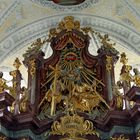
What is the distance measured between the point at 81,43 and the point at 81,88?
1.53 metres

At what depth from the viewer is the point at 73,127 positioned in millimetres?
9961

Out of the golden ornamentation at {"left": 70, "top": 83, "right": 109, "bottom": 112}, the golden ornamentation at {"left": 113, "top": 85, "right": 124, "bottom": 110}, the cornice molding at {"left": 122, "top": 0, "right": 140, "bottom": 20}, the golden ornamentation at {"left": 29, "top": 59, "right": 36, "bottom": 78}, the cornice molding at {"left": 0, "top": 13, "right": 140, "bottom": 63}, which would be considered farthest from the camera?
the cornice molding at {"left": 0, "top": 13, "right": 140, "bottom": 63}

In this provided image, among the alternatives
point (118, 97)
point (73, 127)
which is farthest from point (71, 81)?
point (73, 127)

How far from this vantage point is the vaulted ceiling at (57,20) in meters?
15.4

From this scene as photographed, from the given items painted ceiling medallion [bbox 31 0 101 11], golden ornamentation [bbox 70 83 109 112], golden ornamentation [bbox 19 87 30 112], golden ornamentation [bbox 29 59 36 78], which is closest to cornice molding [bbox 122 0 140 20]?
painted ceiling medallion [bbox 31 0 101 11]

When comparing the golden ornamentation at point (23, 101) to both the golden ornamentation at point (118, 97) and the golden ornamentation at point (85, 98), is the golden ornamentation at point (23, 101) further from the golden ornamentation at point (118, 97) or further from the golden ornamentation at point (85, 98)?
the golden ornamentation at point (118, 97)

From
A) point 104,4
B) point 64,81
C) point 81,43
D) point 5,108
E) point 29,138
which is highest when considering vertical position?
point 104,4

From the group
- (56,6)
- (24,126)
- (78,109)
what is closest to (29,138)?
(24,126)

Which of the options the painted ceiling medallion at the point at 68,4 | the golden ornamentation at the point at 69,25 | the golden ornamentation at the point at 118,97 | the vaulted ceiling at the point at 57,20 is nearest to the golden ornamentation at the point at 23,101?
the golden ornamentation at the point at 118,97

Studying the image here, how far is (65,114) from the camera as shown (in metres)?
10.2

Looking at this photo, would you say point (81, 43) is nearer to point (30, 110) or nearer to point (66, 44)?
point (66, 44)

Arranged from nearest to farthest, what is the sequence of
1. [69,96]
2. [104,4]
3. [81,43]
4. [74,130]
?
[74,130] < [69,96] < [81,43] < [104,4]

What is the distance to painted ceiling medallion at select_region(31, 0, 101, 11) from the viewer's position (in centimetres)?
1548

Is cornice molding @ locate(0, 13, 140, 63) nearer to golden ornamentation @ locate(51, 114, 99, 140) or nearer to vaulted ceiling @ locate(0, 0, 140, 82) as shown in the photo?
vaulted ceiling @ locate(0, 0, 140, 82)
